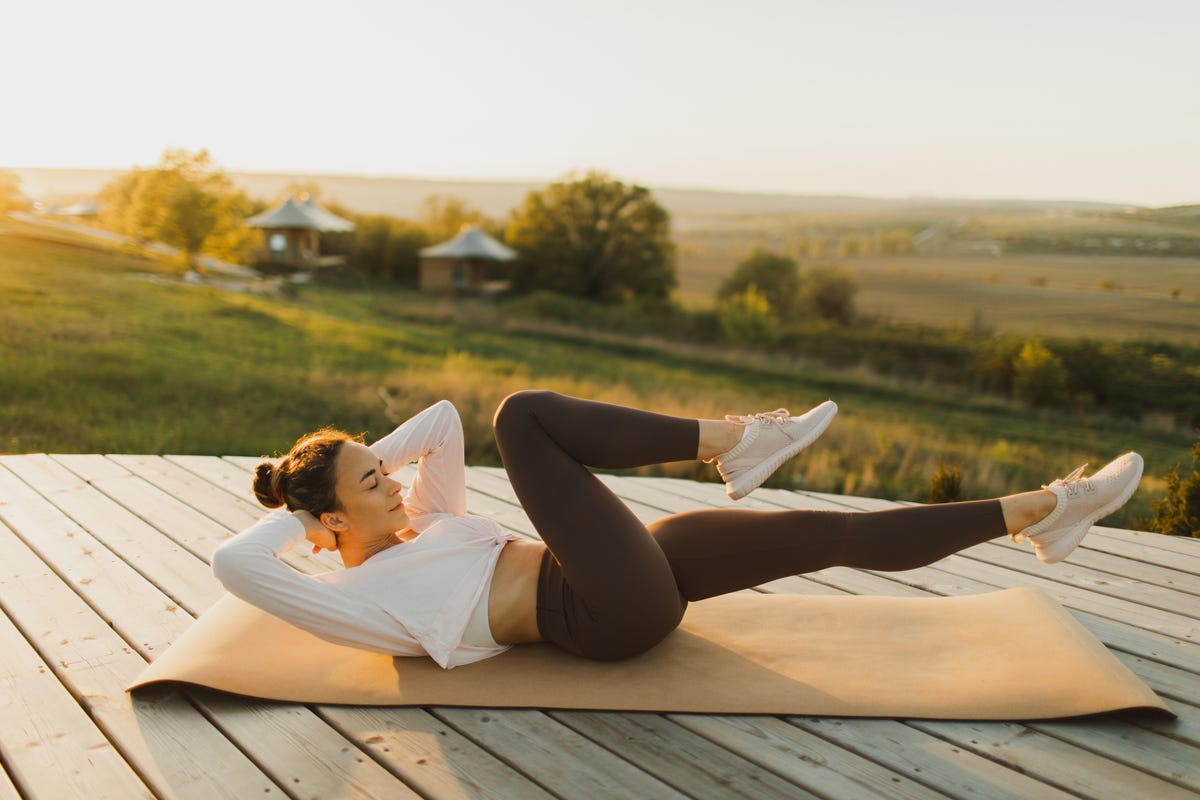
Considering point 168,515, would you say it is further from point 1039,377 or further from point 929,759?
point 1039,377

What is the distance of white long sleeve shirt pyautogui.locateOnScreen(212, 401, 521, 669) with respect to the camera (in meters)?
1.84

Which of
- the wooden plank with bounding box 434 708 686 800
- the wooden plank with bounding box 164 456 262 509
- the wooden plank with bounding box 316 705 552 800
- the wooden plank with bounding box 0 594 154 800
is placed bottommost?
the wooden plank with bounding box 0 594 154 800

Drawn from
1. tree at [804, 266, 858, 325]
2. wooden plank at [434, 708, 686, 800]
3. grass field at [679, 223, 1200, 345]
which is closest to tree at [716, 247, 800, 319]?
tree at [804, 266, 858, 325]

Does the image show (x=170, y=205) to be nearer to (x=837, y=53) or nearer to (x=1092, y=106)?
(x=837, y=53)

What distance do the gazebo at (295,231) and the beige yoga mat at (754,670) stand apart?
26.7 meters

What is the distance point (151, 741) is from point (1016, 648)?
1.91m

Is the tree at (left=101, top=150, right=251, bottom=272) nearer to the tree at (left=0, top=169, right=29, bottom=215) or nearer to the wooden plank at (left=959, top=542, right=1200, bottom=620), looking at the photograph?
the tree at (left=0, top=169, right=29, bottom=215)

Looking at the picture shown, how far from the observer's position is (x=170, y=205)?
20.1 metres

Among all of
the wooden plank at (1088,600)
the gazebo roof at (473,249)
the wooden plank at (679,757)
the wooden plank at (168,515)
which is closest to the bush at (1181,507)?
the wooden plank at (1088,600)

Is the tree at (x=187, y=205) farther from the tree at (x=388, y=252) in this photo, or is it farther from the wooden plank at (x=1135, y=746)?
the wooden plank at (x=1135, y=746)

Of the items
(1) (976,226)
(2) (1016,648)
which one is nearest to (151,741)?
(2) (1016,648)

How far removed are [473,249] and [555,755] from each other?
27.2m

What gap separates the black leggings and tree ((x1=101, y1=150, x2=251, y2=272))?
20671mm

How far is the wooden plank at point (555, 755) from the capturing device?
1.66 metres
